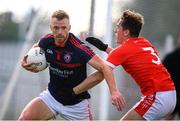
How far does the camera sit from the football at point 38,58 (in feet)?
26.9

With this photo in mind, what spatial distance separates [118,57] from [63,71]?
92 centimetres

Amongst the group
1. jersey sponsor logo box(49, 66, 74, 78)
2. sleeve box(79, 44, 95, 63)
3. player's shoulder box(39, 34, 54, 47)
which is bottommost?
jersey sponsor logo box(49, 66, 74, 78)

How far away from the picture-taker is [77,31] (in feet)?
37.4

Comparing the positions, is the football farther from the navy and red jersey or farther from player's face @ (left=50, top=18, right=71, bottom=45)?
player's face @ (left=50, top=18, right=71, bottom=45)

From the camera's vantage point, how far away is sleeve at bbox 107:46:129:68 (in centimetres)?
742

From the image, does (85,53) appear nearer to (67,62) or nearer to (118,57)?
(67,62)

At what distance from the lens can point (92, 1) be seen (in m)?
11.3

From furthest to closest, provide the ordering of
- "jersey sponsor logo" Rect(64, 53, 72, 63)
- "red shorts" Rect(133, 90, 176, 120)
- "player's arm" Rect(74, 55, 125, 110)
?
"jersey sponsor logo" Rect(64, 53, 72, 63)
"red shorts" Rect(133, 90, 176, 120)
"player's arm" Rect(74, 55, 125, 110)

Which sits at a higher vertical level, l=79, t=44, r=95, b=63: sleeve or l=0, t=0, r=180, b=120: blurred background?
l=79, t=44, r=95, b=63: sleeve

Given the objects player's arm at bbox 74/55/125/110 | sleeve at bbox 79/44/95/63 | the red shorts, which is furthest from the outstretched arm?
the red shorts

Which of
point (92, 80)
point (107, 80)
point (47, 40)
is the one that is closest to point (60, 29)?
point (47, 40)

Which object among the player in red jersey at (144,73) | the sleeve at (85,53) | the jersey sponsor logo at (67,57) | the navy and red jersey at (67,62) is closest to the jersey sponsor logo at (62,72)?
the navy and red jersey at (67,62)

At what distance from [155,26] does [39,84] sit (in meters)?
2.16

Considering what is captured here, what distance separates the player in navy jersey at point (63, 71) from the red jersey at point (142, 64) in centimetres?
39
